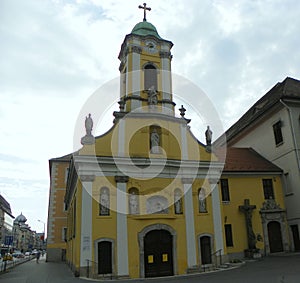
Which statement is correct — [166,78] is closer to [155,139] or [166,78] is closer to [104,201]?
[155,139]

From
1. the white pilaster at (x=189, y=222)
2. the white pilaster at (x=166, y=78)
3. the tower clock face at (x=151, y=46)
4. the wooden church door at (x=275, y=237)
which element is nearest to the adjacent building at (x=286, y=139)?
the wooden church door at (x=275, y=237)

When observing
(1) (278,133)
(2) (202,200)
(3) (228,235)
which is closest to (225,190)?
(3) (228,235)

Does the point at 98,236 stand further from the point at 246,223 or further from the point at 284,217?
the point at 284,217

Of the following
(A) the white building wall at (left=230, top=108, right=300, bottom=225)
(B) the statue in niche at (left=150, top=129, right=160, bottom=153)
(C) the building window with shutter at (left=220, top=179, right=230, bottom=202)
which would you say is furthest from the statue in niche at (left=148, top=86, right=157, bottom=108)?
(A) the white building wall at (left=230, top=108, right=300, bottom=225)

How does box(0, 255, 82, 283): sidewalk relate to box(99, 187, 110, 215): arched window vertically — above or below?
below

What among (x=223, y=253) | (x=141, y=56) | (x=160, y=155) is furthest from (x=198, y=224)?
(x=141, y=56)

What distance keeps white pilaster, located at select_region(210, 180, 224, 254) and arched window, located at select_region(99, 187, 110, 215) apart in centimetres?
742

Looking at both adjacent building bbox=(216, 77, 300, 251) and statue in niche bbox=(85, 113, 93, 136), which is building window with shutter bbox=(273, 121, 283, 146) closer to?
adjacent building bbox=(216, 77, 300, 251)

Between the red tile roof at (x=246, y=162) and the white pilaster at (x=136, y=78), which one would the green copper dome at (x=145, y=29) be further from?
the red tile roof at (x=246, y=162)

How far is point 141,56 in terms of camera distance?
2539 cm

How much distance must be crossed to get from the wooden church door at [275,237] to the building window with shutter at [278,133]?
7012 mm

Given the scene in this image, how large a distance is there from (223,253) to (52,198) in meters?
23.9

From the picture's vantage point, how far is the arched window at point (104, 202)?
1967 cm

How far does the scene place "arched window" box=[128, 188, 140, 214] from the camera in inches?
797
